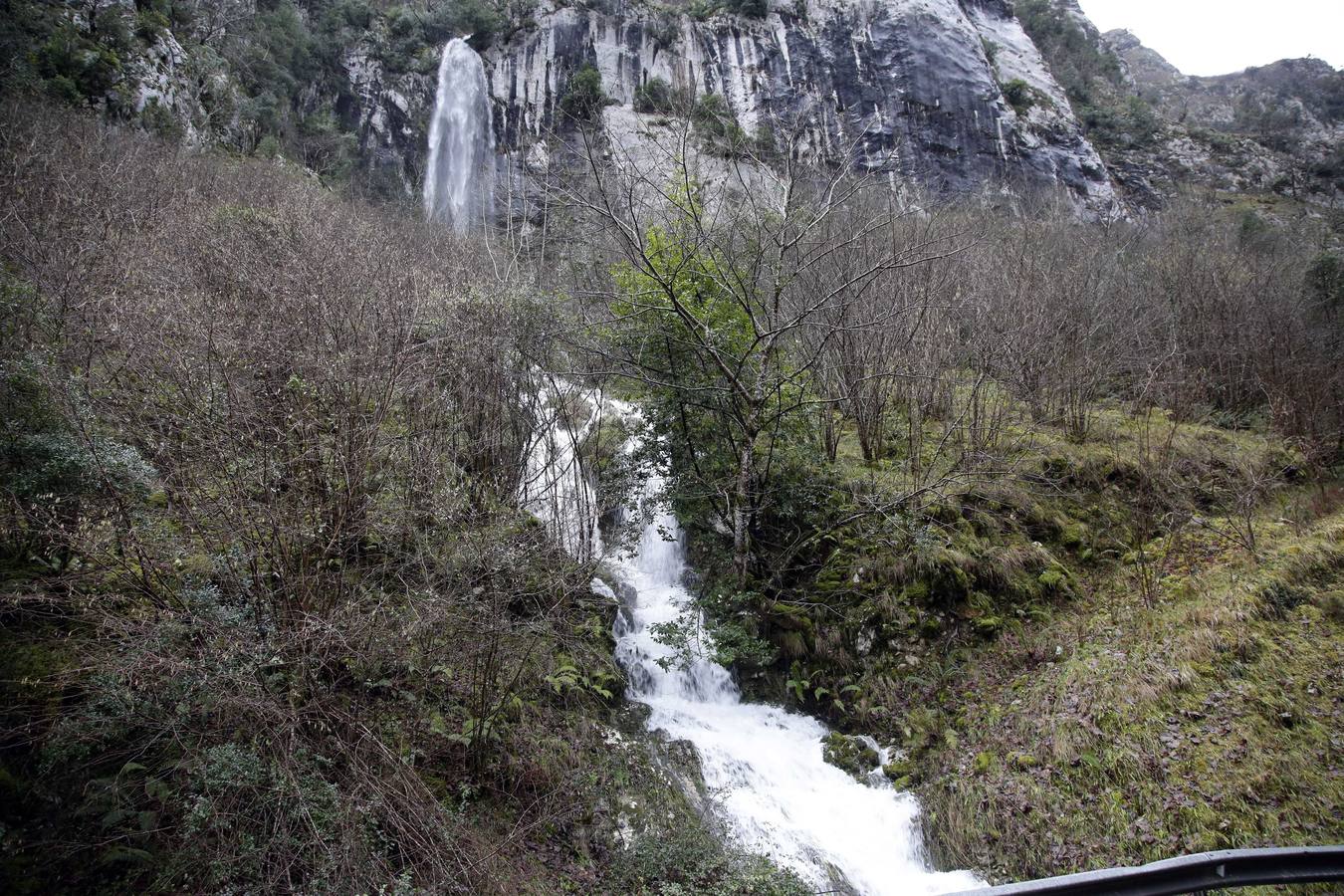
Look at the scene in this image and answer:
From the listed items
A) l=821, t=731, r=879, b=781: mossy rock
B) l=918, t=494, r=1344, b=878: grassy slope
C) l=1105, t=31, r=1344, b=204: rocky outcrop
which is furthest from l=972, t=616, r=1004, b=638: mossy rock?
l=1105, t=31, r=1344, b=204: rocky outcrop

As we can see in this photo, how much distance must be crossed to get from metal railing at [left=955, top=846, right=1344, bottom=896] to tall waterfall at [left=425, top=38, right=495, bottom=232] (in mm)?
28737

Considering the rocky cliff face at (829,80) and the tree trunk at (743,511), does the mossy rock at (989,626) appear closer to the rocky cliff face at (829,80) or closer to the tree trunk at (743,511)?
the tree trunk at (743,511)

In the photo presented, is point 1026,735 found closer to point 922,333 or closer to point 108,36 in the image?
point 922,333

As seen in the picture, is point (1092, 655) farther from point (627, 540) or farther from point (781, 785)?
point (627, 540)

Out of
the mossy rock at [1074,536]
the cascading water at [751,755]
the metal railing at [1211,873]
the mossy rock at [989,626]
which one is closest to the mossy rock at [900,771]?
the cascading water at [751,755]

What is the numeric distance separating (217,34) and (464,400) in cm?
2561

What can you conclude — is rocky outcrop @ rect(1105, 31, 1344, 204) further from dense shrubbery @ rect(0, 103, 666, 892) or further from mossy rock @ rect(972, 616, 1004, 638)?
dense shrubbery @ rect(0, 103, 666, 892)

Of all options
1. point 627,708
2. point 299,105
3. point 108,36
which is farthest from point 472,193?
point 627,708

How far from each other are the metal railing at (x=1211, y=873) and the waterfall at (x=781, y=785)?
249 cm

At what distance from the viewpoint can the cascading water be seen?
604 centimetres

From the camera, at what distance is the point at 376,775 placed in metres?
4.48

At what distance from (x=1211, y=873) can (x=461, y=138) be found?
35.5 m

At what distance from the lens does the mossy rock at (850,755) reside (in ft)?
23.3

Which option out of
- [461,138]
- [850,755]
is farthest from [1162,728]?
[461,138]
